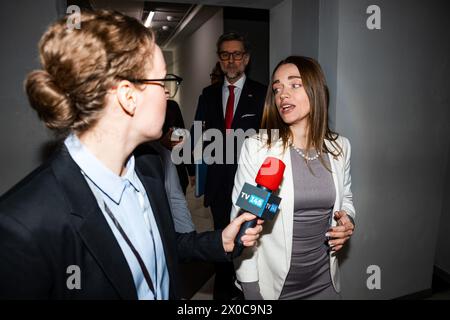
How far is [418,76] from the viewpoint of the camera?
2512mm

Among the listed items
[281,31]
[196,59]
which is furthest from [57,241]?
[196,59]

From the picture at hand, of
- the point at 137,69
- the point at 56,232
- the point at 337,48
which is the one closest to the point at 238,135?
the point at 337,48

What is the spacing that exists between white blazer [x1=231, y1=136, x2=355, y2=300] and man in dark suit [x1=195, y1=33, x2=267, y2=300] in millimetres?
1151

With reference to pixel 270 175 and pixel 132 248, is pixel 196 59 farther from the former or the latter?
pixel 132 248

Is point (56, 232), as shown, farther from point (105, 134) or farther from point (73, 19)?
point (73, 19)

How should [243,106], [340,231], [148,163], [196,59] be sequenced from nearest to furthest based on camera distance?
[148,163] → [340,231] → [243,106] → [196,59]

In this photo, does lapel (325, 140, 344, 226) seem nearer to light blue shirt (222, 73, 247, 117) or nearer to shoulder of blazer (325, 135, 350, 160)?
shoulder of blazer (325, 135, 350, 160)

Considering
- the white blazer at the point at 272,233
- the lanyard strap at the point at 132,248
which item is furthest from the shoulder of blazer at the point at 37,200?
the white blazer at the point at 272,233

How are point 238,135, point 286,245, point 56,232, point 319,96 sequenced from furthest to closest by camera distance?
point 238,135 → point 319,96 → point 286,245 → point 56,232

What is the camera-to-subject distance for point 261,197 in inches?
46.4

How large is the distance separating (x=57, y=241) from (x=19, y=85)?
1395mm

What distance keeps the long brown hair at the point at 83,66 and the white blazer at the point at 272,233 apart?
0.86 metres
